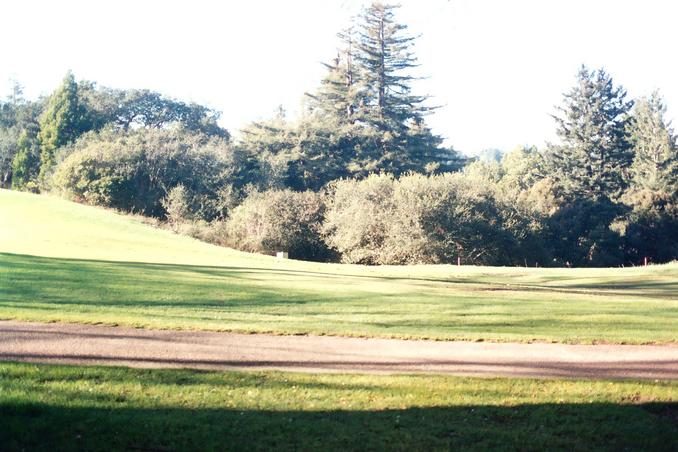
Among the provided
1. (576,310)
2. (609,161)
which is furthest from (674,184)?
(576,310)

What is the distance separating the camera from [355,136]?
60.0m

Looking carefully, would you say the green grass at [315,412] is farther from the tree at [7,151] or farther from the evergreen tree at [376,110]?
the tree at [7,151]

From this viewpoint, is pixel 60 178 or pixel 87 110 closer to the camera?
pixel 60 178

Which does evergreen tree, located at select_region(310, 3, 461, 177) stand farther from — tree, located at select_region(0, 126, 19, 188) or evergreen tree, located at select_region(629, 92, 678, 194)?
tree, located at select_region(0, 126, 19, 188)

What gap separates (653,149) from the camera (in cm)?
6391

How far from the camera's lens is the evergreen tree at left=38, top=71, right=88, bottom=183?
5822cm

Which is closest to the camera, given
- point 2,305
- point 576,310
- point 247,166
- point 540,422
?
point 540,422

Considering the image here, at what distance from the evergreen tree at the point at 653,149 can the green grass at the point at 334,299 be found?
31453 mm

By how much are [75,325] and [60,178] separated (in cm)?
4159

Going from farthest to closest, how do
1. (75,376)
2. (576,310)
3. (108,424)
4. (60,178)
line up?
(60,178)
(576,310)
(75,376)
(108,424)

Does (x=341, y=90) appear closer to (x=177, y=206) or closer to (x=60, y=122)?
(x=177, y=206)

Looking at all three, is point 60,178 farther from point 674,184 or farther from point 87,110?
point 674,184

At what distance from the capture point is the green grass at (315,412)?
6.58 metres

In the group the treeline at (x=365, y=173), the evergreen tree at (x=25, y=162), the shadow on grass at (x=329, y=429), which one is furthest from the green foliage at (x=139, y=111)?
the shadow on grass at (x=329, y=429)
